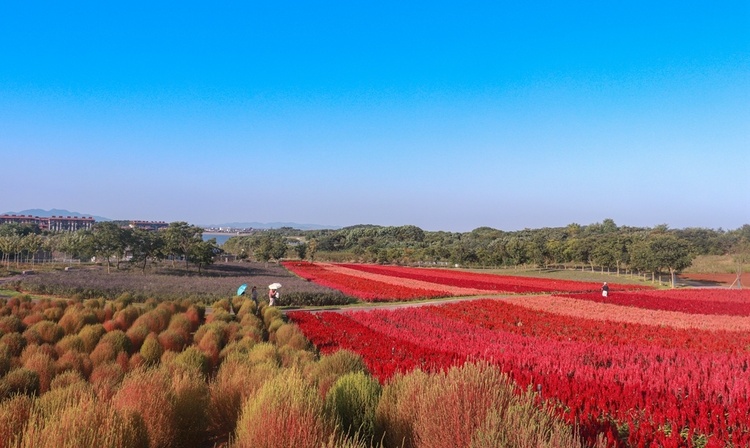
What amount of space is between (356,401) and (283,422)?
1748 mm

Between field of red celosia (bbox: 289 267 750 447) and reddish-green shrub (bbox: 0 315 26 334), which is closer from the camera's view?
field of red celosia (bbox: 289 267 750 447)

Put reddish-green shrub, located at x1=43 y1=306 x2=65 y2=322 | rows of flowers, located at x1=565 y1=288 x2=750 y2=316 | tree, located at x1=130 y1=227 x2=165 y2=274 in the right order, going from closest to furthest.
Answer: reddish-green shrub, located at x1=43 y1=306 x2=65 y2=322 → rows of flowers, located at x1=565 y1=288 x2=750 y2=316 → tree, located at x1=130 y1=227 x2=165 y2=274

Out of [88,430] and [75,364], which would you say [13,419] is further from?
Answer: [75,364]

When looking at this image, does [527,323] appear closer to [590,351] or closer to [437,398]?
[590,351]

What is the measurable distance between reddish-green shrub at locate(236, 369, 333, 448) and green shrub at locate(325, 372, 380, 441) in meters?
0.81

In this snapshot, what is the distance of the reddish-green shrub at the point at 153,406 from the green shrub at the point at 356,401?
1755mm

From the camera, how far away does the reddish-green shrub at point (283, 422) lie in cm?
362

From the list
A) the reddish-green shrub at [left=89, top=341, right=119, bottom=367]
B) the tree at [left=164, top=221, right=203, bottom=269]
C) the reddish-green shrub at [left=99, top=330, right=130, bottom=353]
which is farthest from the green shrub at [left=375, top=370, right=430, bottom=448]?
the tree at [left=164, top=221, right=203, bottom=269]

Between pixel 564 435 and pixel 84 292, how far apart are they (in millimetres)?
25598

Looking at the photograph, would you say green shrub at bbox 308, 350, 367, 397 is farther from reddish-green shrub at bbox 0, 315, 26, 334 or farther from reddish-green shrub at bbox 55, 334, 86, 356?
reddish-green shrub at bbox 0, 315, 26, 334

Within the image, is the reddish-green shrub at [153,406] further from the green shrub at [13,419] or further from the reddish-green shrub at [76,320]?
the reddish-green shrub at [76,320]

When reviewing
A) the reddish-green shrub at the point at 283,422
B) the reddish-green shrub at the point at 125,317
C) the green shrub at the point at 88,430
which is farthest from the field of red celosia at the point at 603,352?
the reddish-green shrub at the point at 125,317

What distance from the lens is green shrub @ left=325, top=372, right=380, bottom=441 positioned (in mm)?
4953

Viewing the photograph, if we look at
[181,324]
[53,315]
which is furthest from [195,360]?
[53,315]
